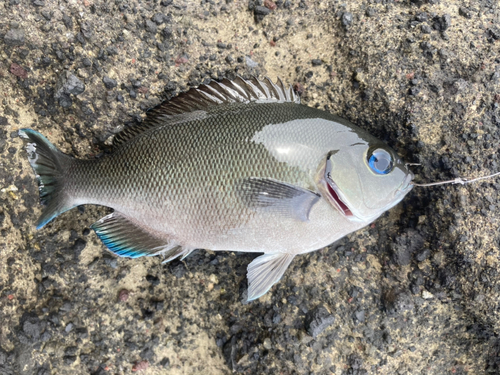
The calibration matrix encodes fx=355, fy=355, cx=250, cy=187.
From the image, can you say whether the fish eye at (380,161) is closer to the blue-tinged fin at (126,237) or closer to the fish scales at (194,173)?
the fish scales at (194,173)

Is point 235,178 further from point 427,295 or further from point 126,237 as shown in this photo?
point 427,295

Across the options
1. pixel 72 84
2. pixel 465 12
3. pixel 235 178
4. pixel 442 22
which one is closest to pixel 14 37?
pixel 72 84

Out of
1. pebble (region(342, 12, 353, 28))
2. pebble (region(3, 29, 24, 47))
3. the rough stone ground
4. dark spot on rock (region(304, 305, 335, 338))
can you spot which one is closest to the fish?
the rough stone ground

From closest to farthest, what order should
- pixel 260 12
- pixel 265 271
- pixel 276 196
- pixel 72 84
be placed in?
pixel 276 196, pixel 265 271, pixel 72 84, pixel 260 12

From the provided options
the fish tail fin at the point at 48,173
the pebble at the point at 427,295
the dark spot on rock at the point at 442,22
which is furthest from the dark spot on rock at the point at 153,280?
the dark spot on rock at the point at 442,22

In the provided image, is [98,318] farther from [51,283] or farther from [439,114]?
[439,114]

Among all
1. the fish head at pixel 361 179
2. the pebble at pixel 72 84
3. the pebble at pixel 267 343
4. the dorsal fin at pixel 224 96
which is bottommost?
the pebble at pixel 267 343

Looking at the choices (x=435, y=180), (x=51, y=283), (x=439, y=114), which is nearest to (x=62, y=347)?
(x=51, y=283)

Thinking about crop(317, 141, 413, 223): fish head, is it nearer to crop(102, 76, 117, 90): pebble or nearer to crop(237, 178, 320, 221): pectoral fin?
crop(237, 178, 320, 221): pectoral fin
